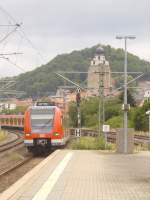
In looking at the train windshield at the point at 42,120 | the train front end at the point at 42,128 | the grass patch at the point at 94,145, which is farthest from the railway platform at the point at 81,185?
the grass patch at the point at 94,145

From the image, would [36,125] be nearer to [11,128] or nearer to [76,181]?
[76,181]

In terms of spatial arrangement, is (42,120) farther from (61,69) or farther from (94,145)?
(61,69)

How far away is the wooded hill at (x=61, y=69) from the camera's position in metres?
134

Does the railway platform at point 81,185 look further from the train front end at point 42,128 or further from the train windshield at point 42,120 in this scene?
the train windshield at point 42,120

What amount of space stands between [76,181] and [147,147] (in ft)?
92.0

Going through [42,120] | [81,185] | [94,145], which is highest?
[42,120]

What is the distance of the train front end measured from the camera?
36.3m

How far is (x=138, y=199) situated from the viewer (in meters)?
12.3

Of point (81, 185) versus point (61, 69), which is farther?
point (61, 69)

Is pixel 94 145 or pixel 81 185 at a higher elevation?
pixel 94 145

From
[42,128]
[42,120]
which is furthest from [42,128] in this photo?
[42,120]

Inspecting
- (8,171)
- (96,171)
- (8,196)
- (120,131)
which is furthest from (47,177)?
(120,131)

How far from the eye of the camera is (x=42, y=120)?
120 ft

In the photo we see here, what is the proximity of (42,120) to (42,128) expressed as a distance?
48cm
